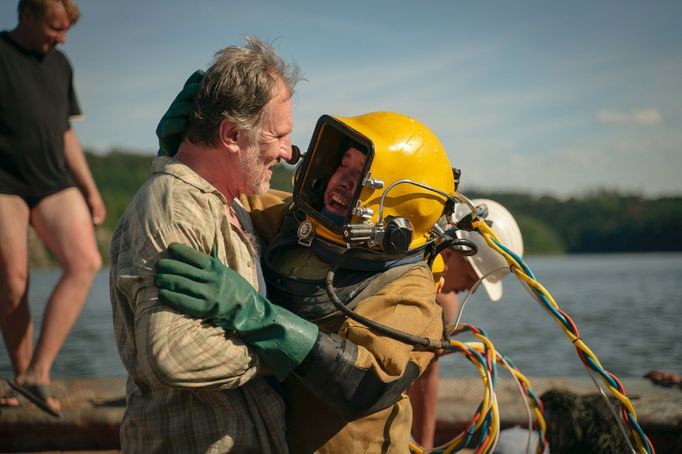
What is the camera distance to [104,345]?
43.8 ft

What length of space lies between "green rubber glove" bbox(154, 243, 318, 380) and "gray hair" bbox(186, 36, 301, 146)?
540 mm

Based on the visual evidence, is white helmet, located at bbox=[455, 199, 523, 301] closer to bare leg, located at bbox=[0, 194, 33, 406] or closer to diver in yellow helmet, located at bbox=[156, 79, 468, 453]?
diver in yellow helmet, located at bbox=[156, 79, 468, 453]

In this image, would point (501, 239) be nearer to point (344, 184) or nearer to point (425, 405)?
point (425, 405)

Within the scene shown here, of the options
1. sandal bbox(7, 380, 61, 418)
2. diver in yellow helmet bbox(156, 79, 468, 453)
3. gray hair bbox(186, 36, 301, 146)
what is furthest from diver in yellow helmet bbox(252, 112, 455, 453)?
sandal bbox(7, 380, 61, 418)

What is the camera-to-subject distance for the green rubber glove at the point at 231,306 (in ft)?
7.50

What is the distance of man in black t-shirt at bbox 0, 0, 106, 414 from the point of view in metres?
5.09

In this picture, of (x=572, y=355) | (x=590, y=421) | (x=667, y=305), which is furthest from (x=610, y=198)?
(x=590, y=421)

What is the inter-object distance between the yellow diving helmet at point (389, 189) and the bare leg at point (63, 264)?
8.88ft

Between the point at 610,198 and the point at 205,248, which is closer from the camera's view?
the point at 205,248

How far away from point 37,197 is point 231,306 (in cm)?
347

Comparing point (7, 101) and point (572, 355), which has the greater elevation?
point (7, 101)

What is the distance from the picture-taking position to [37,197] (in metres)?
5.30

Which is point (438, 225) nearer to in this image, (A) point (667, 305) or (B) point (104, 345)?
(B) point (104, 345)

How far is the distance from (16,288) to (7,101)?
1.30 meters
